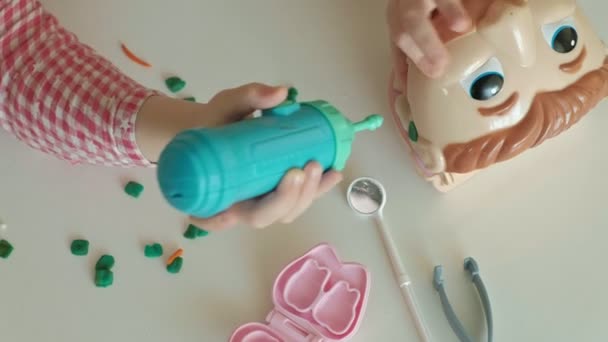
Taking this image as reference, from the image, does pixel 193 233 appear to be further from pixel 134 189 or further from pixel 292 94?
pixel 292 94

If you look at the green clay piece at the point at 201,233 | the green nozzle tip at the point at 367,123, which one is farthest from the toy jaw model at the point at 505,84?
the green clay piece at the point at 201,233

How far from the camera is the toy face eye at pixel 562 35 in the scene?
0.58 metres

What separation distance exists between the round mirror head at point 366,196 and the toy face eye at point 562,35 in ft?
0.70

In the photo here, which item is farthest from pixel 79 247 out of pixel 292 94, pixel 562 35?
pixel 562 35

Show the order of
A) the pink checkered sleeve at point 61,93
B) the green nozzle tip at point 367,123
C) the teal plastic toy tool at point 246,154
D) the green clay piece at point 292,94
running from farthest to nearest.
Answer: the green clay piece at point 292,94
the pink checkered sleeve at point 61,93
the green nozzle tip at point 367,123
the teal plastic toy tool at point 246,154

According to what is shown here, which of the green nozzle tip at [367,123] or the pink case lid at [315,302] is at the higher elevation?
the green nozzle tip at [367,123]

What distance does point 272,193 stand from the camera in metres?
0.43

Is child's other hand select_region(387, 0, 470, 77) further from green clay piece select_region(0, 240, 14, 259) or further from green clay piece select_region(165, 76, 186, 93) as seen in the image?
green clay piece select_region(0, 240, 14, 259)

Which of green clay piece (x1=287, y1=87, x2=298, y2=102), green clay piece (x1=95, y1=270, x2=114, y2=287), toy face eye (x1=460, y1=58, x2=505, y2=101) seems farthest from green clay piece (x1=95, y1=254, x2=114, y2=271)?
toy face eye (x1=460, y1=58, x2=505, y2=101)

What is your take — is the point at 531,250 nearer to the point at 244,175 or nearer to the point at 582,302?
the point at 582,302

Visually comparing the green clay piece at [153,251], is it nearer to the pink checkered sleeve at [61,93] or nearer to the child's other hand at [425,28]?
the pink checkered sleeve at [61,93]

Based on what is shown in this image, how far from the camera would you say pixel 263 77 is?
713mm

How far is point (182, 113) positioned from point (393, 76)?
23 centimetres

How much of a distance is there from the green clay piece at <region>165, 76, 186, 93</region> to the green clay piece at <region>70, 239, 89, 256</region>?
19 centimetres
